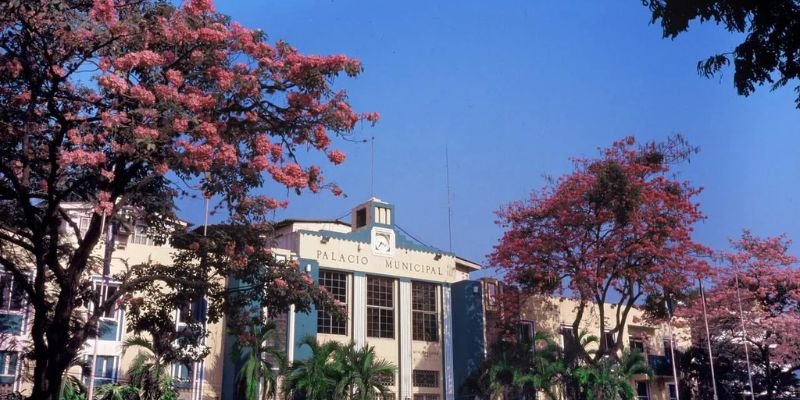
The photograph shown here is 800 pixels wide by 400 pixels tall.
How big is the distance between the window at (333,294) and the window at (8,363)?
29.6 feet

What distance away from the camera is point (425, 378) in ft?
96.7

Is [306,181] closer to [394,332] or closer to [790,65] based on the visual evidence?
[790,65]

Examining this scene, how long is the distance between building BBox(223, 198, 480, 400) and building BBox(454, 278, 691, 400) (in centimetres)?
108

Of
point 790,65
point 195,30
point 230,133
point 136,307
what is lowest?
point 136,307

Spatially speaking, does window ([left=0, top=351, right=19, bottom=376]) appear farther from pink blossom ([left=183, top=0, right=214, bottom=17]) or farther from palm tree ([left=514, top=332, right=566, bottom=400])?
palm tree ([left=514, top=332, right=566, bottom=400])

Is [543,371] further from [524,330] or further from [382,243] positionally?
[382,243]

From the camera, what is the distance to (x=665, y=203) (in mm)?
27953

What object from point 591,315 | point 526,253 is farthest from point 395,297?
point 591,315

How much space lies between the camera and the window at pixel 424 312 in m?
29.8

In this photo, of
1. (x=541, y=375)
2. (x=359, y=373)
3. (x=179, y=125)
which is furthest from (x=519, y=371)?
(x=179, y=125)

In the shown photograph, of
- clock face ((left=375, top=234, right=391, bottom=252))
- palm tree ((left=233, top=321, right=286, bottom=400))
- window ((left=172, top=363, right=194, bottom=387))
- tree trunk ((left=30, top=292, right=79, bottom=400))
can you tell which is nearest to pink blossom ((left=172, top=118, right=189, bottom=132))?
tree trunk ((left=30, top=292, right=79, bottom=400))

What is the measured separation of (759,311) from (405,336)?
1568 centimetres

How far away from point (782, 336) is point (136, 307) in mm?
26758

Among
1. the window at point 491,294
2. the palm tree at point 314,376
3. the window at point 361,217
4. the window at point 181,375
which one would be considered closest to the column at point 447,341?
the window at point 491,294
